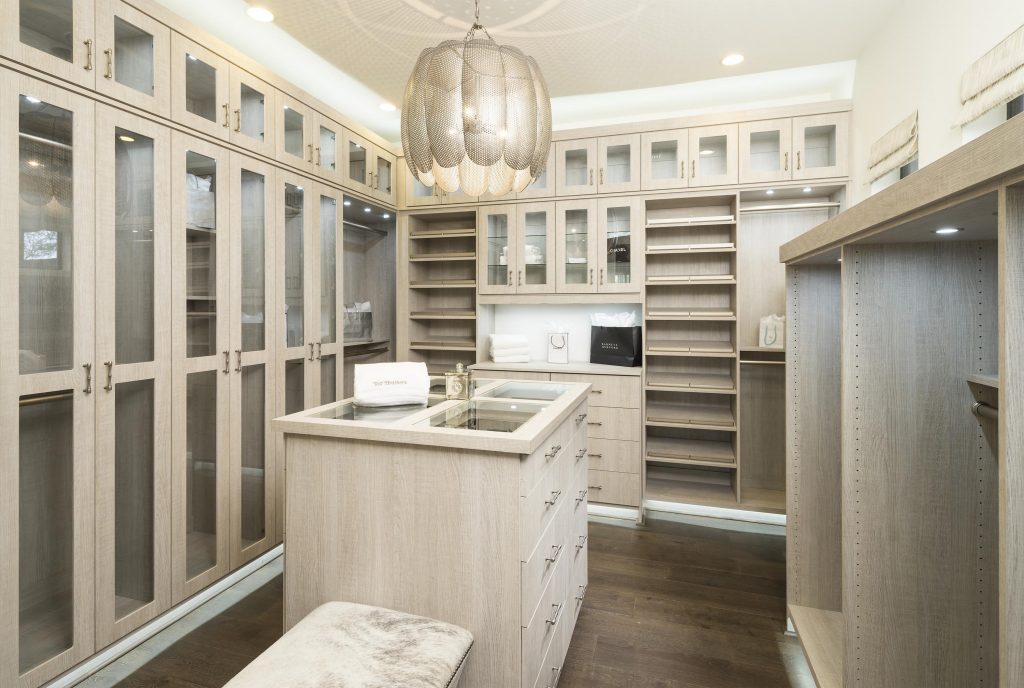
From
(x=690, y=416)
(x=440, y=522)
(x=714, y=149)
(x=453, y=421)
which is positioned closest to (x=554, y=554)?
(x=440, y=522)

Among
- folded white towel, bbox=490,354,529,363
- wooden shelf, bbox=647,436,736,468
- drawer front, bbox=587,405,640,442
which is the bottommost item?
wooden shelf, bbox=647,436,736,468

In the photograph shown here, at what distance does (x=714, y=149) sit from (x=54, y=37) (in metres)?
3.57

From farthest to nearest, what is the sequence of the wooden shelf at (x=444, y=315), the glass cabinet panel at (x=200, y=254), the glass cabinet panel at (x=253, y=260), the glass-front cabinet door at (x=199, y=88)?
the wooden shelf at (x=444, y=315) → the glass cabinet panel at (x=253, y=260) → the glass cabinet panel at (x=200, y=254) → the glass-front cabinet door at (x=199, y=88)

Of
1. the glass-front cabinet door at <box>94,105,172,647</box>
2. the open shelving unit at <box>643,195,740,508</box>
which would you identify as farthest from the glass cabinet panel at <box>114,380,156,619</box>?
the open shelving unit at <box>643,195,740,508</box>

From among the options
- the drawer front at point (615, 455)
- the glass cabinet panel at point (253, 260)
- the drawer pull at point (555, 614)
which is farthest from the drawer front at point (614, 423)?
the glass cabinet panel at point (253, 260)

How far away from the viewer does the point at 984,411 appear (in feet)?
4.00

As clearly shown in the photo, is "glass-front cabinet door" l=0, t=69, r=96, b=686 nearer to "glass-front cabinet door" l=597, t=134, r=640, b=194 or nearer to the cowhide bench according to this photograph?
the cowhide bench

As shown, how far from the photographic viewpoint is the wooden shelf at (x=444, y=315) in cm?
405

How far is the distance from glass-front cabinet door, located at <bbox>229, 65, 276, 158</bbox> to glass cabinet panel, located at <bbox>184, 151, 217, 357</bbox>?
9.9 inches

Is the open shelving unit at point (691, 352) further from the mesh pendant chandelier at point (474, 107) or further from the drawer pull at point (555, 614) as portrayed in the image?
the mesh pendant chandelier at point (474, 107)

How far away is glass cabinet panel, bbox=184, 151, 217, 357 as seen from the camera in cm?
236

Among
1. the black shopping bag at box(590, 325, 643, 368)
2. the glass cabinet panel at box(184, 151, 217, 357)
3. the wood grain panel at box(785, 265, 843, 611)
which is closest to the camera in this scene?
the wood grain panel at box(785, 265, 843, 611)

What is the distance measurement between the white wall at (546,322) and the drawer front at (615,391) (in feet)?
1.84

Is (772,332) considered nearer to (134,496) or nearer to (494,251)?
(494,251)
